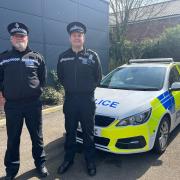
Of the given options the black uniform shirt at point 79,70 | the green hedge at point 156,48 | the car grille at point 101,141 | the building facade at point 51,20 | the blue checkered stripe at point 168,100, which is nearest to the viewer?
the black uniform shirt at point 79,70

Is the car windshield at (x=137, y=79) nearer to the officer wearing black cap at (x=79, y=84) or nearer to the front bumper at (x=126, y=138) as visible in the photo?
the front bumper at (x=126, y=138)

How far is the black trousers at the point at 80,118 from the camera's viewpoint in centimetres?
388

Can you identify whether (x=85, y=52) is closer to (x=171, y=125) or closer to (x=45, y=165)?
(x=45, y=165)

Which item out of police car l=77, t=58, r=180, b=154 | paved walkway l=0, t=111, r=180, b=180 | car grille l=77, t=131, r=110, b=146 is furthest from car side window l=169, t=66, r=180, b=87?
car grille l=77, t=131, r=110, b=146

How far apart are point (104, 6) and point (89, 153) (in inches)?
444

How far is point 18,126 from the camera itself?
3.68 meters

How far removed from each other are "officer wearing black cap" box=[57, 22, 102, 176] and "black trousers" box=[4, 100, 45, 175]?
0.44 meters

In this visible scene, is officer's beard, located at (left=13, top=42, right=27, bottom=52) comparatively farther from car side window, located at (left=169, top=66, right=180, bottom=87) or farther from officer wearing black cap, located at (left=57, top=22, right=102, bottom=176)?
car side window, located at (left=169, top=66, right=180, bottom=87)

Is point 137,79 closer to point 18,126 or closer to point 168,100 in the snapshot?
point 168,100

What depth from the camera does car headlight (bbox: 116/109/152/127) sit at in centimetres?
413

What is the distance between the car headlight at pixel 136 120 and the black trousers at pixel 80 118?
48 centimetres

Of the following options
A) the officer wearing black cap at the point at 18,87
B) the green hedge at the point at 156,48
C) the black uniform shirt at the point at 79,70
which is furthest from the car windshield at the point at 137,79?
the green hedge at the point at 156,48

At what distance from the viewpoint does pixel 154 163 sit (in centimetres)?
429

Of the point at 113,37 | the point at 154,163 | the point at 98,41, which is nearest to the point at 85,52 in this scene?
the point at 154,163
